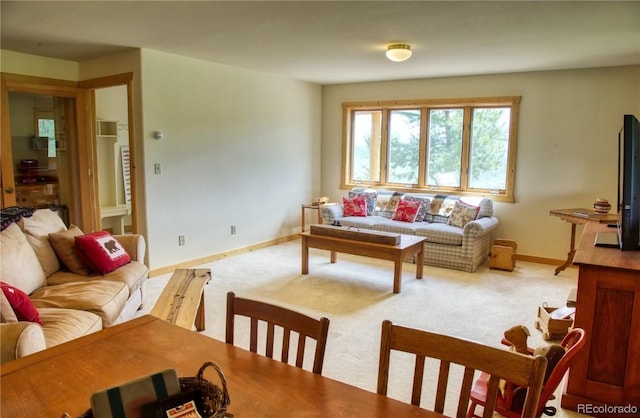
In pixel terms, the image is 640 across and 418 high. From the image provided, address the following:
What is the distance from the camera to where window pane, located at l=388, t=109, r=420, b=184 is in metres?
6.40

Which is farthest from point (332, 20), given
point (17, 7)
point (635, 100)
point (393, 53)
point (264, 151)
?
point (635, 100)

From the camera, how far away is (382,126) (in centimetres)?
666

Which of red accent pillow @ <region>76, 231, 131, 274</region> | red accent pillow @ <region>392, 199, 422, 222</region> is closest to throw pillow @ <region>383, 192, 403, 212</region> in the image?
red accent pillow @ <region>392, 199, 422, 222</region>

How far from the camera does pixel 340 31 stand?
3.66 m

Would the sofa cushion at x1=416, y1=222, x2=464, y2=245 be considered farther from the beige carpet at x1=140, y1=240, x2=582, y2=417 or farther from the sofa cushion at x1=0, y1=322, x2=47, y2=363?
the sofa cushion at x1=0, y1=322, x2=47, y2=363

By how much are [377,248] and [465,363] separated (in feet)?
10.5

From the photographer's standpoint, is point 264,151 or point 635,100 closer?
point 635,100

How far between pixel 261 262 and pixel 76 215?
2455mm

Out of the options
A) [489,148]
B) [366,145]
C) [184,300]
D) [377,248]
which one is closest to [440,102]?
[489,148]

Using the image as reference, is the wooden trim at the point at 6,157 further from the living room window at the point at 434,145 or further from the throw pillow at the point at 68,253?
the living room window at the point at 434,145

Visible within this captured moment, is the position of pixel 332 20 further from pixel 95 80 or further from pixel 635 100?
pixel 635 100

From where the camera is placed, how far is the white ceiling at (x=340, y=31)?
304 centimetres

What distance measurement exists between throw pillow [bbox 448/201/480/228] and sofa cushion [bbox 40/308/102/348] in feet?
14.1

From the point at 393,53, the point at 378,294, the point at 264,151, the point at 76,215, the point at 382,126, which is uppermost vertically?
the point at 393,53
